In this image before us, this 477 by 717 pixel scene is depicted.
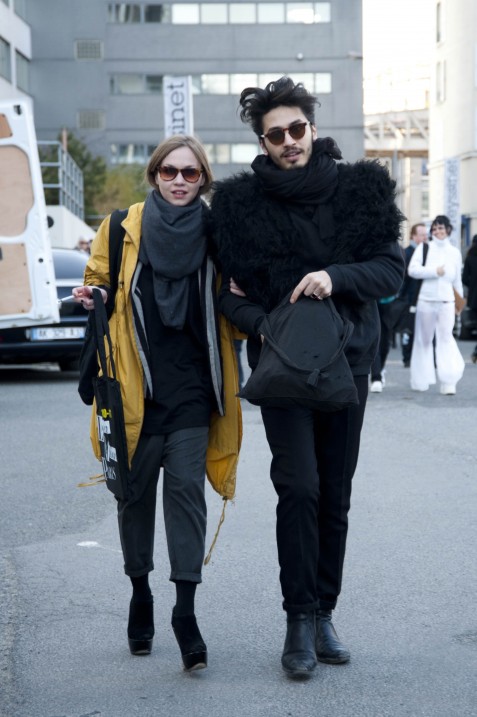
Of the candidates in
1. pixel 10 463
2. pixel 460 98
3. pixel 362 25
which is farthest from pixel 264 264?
pixel 362 25

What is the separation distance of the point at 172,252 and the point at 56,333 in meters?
11.5

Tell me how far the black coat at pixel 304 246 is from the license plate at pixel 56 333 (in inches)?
450

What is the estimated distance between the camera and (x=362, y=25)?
255 feet

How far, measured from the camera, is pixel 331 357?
437 cm

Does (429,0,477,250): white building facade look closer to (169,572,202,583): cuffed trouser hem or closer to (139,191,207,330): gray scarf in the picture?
(139,191,207,330): gray scarf

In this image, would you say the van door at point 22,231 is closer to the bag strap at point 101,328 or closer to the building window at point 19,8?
the bag strap at point 101,328

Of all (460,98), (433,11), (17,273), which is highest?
(433,11)

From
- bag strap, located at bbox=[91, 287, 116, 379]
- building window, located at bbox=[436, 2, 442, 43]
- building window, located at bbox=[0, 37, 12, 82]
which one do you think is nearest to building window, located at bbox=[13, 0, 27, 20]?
building window, located at bbox=[0, 37, 12, 82]

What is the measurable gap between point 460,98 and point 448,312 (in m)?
41.6

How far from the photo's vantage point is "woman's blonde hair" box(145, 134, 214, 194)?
468 centimetres

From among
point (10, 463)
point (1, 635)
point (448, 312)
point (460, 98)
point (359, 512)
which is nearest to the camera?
point (1, 635)

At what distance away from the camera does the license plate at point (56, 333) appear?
51.9 ft

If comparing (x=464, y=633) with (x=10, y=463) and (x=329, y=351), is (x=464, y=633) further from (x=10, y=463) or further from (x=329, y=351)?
(x=10, y=463)

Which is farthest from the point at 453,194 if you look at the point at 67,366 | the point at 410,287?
the point at 410,287
